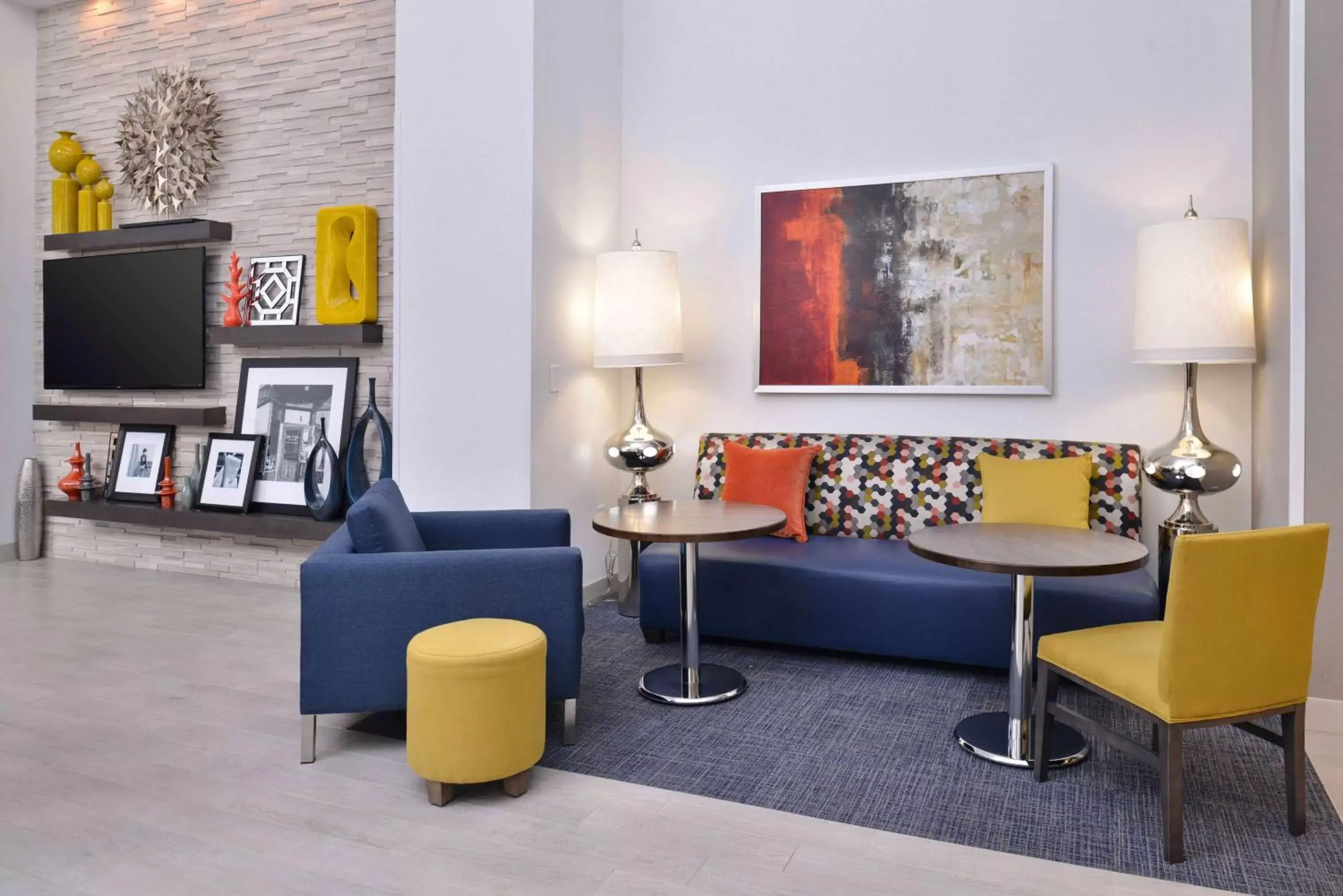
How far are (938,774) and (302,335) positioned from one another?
3846 millimetres

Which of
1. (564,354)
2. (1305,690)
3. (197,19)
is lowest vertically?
(1305,690)

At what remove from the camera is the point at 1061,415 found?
418 cm

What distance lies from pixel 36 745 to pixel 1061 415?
4059 mm

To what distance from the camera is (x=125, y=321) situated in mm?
5527

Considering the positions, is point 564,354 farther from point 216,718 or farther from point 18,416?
point 18,416

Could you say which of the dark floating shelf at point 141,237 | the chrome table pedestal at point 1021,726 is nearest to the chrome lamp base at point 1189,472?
the chrome table pedestal at point 1021,726

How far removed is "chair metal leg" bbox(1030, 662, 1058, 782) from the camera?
2633 mm

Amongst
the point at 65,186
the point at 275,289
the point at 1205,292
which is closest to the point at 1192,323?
the point at 1205,292

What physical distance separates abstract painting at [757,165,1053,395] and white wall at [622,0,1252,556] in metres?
0.08

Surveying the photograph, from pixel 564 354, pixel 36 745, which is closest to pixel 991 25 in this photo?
pixel 564 354

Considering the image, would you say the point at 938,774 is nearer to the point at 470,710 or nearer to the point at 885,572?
the point at 885,572

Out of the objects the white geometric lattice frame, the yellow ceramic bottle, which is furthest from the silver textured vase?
the white geometric lattice frame

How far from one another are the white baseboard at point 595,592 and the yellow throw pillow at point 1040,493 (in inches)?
76.2

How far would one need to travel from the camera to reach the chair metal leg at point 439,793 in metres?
2.49
